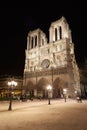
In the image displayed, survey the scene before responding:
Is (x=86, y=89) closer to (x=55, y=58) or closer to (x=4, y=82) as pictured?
(x=55, y=58)

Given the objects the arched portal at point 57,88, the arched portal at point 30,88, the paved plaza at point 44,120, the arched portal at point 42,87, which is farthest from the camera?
the arched portal at point 30,88

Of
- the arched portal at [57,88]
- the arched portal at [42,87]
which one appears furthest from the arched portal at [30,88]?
the arched portal at [57,88]

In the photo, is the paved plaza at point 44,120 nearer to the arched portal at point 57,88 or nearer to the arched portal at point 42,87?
the arched portal at point 57,88

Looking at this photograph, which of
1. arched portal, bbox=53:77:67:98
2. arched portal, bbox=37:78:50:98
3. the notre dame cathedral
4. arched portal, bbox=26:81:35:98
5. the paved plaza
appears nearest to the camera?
the paved plaza

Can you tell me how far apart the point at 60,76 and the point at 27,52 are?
20988 mm

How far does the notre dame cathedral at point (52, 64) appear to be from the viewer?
49.0 metres

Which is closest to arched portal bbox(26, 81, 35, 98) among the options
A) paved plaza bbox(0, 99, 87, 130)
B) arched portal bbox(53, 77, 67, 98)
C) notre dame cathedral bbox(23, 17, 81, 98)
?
notre dame cathedral bbox(23, 17, 81, 98)

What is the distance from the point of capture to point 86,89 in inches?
2498

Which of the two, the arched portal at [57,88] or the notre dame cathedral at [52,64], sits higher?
the notre dame cathedral at [52,64]

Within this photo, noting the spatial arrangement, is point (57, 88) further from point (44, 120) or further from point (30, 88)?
point (44, 120)

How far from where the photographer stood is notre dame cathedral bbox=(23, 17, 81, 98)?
1930 inches

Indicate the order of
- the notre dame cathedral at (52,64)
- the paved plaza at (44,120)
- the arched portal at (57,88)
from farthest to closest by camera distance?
the notre dame cathedral at (52,64)
the arched portal at (57,88)
the paved plaza at (44,120)

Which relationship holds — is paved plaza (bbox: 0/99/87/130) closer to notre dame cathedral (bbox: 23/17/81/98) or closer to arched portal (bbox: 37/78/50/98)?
notre dame cathedral (bbox: 23/17/81/98)

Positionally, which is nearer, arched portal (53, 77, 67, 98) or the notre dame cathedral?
arched portal (53, 77, 67, 98)
